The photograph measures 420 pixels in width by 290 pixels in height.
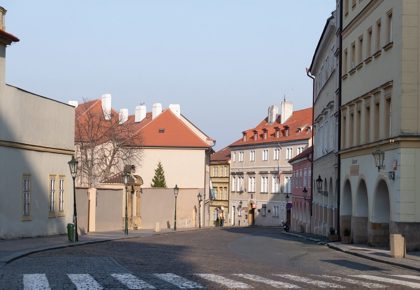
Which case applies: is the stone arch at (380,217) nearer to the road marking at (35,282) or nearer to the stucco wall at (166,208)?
the road marking at (35,282)

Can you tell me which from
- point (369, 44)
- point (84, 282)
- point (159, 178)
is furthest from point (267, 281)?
point (159, 178)

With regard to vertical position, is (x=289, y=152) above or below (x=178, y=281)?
above

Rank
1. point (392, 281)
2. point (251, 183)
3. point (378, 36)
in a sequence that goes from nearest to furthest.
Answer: point (392, 281)
point (378, 36)
point (251, 183)

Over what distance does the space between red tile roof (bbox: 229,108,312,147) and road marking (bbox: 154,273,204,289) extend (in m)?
82.0

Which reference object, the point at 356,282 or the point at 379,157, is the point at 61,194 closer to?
the point at 379,157

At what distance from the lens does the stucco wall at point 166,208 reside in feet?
220

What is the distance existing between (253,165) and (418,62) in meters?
83.1

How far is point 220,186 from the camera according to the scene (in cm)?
12612

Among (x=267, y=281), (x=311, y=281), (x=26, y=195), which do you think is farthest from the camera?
(x=26, y=195)

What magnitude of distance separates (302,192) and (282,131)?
36.9 meters

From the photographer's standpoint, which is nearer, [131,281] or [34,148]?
[131,281]

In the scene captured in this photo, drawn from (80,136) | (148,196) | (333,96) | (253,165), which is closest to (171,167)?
(80,136)

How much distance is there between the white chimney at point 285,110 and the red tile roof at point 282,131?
0.75m

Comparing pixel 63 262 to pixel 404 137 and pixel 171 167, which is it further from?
pixel 171 167
